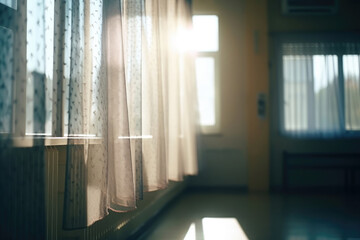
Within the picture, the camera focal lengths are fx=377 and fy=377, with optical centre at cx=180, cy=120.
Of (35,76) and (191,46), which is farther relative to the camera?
(191,46)

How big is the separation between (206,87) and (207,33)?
81 cm

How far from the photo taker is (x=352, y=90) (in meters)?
5.40

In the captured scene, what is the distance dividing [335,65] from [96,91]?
4.72 metres

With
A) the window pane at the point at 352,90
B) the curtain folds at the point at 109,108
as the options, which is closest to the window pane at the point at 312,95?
the window pane at the point at 352,90

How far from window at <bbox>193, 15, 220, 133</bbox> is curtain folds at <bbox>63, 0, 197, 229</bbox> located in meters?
3.12

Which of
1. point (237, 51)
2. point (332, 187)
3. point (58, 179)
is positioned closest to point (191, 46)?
point (237, 51)

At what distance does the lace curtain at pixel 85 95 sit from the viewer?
3.05ft

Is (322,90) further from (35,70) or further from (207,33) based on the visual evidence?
(35,70)

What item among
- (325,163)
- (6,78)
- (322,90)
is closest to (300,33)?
(322,90)

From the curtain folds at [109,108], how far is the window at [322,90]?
134 inches

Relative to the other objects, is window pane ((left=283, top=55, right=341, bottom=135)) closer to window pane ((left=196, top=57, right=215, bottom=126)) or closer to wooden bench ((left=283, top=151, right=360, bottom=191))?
wooden bench ((left=283, top=151, right=360, bottom=191))

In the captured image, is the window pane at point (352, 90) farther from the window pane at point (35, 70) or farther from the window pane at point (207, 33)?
the window pane at point (35, 70)

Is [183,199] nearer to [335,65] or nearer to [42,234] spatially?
[335,65]

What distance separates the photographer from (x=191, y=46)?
177 inches
